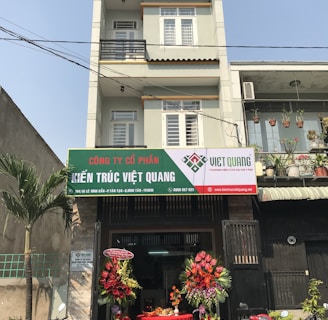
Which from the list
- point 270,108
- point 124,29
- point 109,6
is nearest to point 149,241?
point 270,108

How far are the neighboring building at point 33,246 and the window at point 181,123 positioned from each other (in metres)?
4.73

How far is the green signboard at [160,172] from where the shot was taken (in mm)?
8219

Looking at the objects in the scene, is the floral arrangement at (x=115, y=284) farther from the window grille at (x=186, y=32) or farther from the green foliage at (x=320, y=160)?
the window grille at (x=186, y=32)

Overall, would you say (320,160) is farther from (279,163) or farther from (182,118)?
(182,118)

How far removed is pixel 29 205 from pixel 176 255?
5968 millimetres

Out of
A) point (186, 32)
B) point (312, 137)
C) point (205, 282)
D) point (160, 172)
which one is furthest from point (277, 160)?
point (186, 32)

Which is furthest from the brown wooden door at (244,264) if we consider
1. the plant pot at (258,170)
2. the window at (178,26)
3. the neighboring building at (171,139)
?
the window at (178,26)

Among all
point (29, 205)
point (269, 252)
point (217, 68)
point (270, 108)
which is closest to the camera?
point (29, 205)

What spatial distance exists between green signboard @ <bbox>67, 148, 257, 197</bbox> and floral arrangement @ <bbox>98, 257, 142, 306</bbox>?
1.74 meters

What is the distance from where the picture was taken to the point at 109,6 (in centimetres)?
1203

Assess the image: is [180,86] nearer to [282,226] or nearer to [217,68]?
[217,68]

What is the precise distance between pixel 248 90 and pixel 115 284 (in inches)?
279

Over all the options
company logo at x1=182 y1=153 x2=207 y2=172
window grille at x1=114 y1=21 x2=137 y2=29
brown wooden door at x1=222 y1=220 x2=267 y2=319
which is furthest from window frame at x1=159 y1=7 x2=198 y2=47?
brown wooden door at x1=222 y1=220 x2=267 y2=319

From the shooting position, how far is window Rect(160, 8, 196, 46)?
11.2 meters
